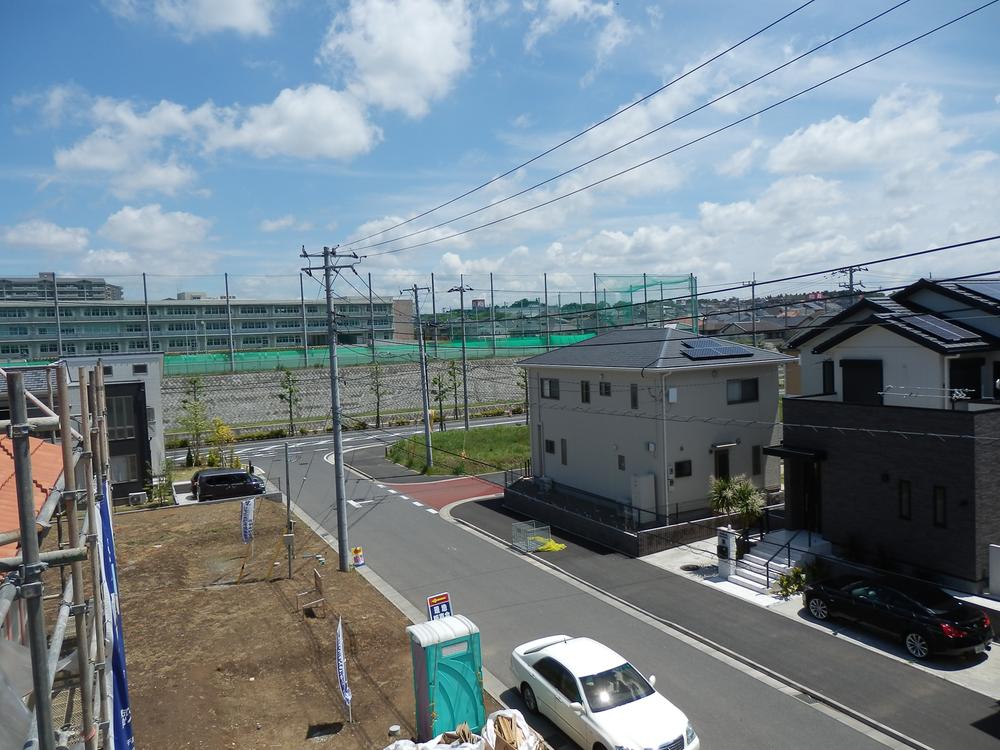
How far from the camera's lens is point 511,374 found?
6128 centimetres

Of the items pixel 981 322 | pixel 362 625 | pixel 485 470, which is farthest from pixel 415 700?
pixel 485 470

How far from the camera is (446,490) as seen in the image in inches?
1133

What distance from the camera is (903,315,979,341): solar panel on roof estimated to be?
1644cm

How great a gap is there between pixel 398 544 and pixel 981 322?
658 inches

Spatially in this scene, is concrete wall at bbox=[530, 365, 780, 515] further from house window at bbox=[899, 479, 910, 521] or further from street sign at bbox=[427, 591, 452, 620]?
street sign at bbox=[427, 591, 452, 620]

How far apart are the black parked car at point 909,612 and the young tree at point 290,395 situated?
1466 inches

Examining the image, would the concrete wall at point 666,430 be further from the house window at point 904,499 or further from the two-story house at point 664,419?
the house window at point 904,499

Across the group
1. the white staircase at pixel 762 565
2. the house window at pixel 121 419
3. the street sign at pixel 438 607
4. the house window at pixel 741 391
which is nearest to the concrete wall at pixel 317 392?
the house window at pixel 121 419

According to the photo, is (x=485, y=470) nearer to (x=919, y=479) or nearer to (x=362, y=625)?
(x=362, y=625)

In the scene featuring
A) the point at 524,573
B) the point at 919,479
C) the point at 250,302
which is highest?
the point at 250,302

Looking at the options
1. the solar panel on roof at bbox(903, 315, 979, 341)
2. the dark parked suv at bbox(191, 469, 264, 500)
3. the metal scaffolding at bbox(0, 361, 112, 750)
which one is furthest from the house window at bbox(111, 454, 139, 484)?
the solar panel on roof at bbox(903, 315, 979, 341)

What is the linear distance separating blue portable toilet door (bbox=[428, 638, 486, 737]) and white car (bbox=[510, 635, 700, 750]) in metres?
1.05

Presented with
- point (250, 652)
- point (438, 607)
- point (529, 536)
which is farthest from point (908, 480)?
point (250, 652)

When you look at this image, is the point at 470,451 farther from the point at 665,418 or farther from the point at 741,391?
the point at 741,391
